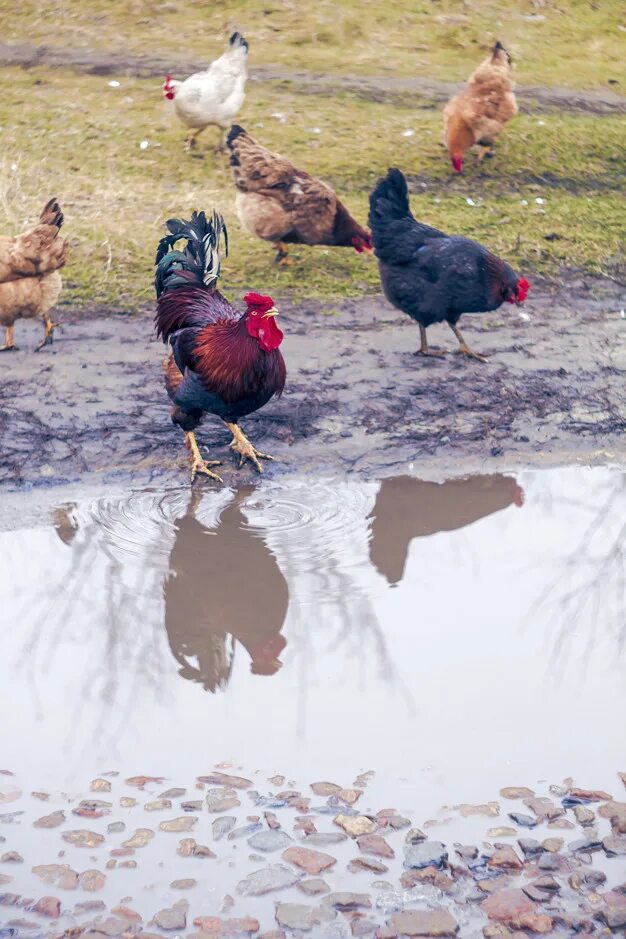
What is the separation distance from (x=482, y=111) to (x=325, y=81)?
2.81 metres

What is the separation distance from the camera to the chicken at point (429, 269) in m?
7.63

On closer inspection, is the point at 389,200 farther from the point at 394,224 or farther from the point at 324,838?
the point at 324,838

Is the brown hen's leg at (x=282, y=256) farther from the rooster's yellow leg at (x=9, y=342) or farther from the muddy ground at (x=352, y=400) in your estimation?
the rooster's yellow leg at (x=9, y=342)

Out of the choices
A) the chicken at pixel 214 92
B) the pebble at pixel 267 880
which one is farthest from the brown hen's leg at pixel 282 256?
the pebble at pixel 267 880

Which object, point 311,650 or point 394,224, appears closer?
point 311,650

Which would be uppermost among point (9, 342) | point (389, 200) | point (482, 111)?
point (482, 111)

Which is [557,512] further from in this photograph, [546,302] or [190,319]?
[546,302]

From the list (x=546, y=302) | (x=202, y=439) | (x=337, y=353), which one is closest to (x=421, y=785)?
(x=202, y=439)

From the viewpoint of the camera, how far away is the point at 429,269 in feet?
25.1

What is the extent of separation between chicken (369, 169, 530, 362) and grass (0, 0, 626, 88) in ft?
20.1

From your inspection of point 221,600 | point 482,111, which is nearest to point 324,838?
point 221,600

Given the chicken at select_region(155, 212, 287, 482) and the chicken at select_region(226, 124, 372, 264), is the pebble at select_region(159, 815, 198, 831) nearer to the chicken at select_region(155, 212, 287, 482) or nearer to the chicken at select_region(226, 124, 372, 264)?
the chicken at select_region(155, 212, 287, 482)

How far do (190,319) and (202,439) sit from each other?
78 cm

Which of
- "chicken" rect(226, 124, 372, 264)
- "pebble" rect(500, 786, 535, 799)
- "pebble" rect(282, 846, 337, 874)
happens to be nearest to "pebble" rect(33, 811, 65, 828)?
"pebble" rect(282, 846, 337, 874)
